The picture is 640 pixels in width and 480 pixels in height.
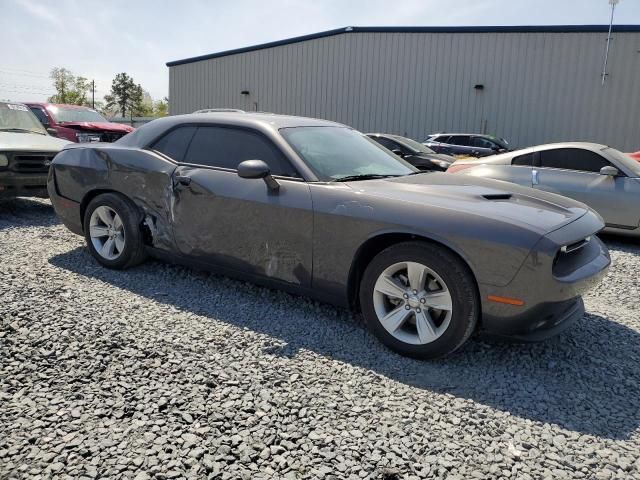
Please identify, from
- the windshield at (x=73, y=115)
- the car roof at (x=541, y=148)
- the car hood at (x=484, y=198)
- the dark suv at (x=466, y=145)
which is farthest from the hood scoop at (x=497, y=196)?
the dark suv at (x=466, y=145)

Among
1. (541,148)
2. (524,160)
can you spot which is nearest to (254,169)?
(524,160)

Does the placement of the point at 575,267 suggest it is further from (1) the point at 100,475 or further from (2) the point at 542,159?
(2) the point at 542,159

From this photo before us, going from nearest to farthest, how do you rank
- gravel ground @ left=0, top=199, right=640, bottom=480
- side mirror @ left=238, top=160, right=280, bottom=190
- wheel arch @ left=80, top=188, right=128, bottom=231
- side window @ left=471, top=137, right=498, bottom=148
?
gravel ground @ left=0, top=199, right=640, bottom=480 < side mirror @ left=238, top=160, right=280, bottom=190 < wheel arch @ left=80, top=188, right=128, bottom=231 < side window @ left=471, top=137, right=498, bottom=148

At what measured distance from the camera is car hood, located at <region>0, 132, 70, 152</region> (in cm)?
672

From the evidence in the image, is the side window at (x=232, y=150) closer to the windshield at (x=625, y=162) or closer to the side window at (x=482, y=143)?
the windshield at (x=625, y=162)

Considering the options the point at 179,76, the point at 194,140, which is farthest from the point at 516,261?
the point at 179,76

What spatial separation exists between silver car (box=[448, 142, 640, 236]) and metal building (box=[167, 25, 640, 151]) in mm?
12685

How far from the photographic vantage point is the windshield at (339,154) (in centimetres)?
365

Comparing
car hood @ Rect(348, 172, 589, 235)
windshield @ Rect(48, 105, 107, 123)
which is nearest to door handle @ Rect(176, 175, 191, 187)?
car hood @ Rect(348, 172, 589, 235)

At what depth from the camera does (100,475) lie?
1.96 metres

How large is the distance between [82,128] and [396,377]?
10540mm

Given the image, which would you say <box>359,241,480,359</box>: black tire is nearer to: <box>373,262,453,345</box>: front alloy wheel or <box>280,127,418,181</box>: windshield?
<box>373,262,453,345</box>: front alloy wheel

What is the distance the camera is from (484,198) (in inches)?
125

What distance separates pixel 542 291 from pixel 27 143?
688 cm
